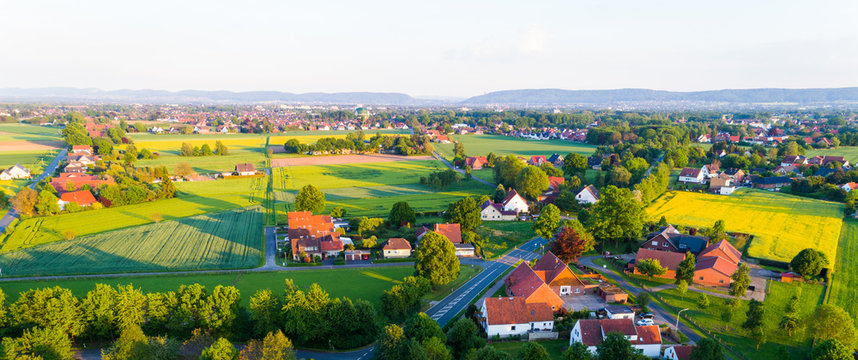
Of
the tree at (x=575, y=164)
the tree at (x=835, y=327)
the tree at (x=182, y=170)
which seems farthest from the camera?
the tree at (x=575, y=164)

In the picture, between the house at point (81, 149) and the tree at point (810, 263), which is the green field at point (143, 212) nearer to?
the house at point (81, 149)

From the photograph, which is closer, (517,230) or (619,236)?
(619,236)

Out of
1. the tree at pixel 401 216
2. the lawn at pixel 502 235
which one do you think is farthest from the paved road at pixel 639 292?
the tree at pixel 401 216

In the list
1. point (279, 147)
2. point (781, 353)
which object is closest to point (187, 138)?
point (279, 147)

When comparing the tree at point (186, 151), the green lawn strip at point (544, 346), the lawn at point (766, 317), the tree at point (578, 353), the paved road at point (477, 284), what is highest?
the tree at point (186, 151)

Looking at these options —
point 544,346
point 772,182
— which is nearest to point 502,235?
point 544,346

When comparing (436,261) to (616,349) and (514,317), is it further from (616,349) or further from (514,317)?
(616,349)

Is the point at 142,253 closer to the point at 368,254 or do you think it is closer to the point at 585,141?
the point at 368,254
